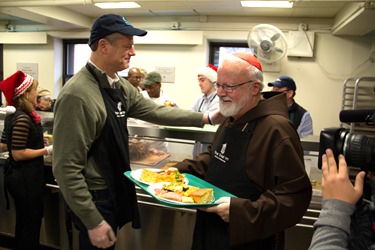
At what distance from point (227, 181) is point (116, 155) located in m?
0.50

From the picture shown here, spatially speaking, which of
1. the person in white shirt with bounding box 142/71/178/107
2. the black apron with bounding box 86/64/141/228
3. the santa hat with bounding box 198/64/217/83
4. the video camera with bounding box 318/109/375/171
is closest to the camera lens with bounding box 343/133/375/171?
the video camera with bounding box 318/109/375/171

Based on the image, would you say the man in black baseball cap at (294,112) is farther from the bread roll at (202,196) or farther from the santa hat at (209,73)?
the bread roll at (202,196)

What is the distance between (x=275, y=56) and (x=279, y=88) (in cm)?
94

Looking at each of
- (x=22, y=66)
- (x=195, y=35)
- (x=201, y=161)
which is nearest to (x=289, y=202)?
(x=201, y=161)

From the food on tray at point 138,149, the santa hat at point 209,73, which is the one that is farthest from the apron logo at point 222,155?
the santa hat at point 209,73

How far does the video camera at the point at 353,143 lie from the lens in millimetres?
683

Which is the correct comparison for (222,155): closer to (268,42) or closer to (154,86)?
(154,86)

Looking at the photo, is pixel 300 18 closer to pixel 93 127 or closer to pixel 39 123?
pixel 39 123

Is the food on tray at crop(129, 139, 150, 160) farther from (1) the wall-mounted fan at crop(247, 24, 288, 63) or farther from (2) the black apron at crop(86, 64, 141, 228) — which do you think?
(1) the wall-mounted fan at crop(247, 24, 288, 63)

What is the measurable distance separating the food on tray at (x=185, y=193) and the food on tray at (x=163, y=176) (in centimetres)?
5

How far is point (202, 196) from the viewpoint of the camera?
1.21 metres

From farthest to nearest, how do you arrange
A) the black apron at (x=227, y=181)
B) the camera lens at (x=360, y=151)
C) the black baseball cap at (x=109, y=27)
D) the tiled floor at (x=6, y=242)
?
the tiled floor at (x=6, y=242) < the black baseball cap at (x=109, y=27) < the black apron at (x=227, y=181) < the camera lens at (x=360, y=151)

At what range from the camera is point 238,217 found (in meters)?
1.12

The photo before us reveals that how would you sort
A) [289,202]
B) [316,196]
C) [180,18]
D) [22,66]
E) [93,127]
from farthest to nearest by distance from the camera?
[22,66], [180,18], [316,196], [93,127], [289,202]
